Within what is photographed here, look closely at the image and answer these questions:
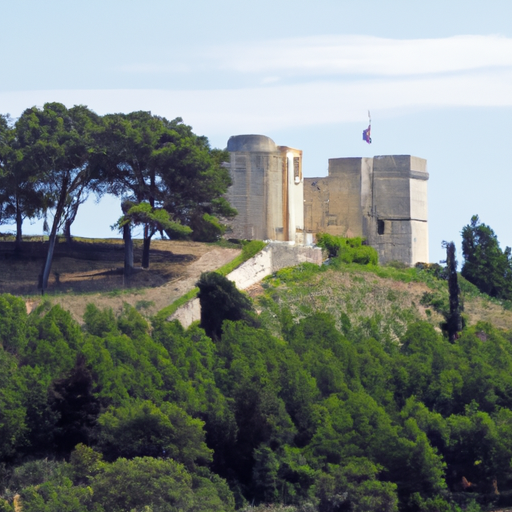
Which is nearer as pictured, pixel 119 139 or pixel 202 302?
pixel 202 302

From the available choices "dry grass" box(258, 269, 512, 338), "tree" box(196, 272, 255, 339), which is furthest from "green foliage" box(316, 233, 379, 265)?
"tree" box(196, 272, 255, 339)

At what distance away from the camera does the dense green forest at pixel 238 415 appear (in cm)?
2700

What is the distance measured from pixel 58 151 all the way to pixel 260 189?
30.0 ft

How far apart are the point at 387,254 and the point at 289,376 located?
57.0 ft

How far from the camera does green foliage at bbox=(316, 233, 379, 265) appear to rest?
43.2 metres

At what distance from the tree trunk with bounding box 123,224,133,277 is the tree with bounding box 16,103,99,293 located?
1.94m

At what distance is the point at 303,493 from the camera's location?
2789 centimetres

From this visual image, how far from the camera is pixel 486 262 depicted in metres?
47.6

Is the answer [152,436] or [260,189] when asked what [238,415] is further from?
[260,189]

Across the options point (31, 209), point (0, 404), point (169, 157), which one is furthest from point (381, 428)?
point (31, 209)

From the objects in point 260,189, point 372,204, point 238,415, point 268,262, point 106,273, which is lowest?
point 238,415

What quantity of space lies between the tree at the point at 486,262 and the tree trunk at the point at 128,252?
14483 millimetres

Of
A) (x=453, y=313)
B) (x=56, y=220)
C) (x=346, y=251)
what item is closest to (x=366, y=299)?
(x=453, y=313)

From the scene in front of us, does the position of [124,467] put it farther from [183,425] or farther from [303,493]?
[303,493]
